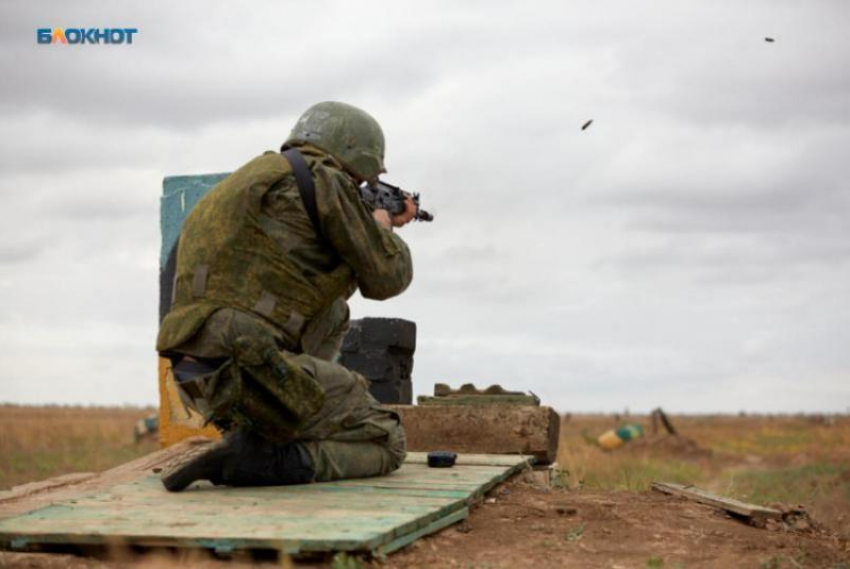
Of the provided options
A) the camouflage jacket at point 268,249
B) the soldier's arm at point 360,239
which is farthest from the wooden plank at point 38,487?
the soldier's arm at point 360,239

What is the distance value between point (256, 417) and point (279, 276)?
0.62m

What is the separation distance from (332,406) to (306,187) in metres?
1.01

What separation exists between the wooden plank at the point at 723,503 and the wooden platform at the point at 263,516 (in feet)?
3.77

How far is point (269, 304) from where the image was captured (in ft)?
15.2

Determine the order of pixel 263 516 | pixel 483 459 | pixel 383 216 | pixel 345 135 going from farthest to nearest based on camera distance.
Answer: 1. pixel 483 459
2. pixel 383 216
3. pixel 345 135
4. pixel 263 516

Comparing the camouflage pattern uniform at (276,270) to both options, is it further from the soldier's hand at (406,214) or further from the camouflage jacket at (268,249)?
the soldier's hand at (406,214)

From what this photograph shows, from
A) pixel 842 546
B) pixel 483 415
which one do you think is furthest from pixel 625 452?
pixel 842 546

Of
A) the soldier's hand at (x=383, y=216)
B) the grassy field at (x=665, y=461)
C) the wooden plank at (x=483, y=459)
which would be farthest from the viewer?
the grassy field at (x=665, y=461)

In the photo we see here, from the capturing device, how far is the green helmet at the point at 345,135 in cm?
505

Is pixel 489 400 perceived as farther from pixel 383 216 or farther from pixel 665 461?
pixel 665 461

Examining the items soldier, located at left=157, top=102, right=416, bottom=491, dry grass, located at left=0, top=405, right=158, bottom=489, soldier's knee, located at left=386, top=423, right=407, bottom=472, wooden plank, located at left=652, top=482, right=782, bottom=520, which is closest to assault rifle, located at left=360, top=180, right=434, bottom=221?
soldier, located at left=157, top=102, right=416, bottom=491

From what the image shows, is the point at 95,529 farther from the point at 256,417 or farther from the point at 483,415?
the point at 483,415

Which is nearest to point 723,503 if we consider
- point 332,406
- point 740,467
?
point 332,406

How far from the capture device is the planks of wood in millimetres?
6949
